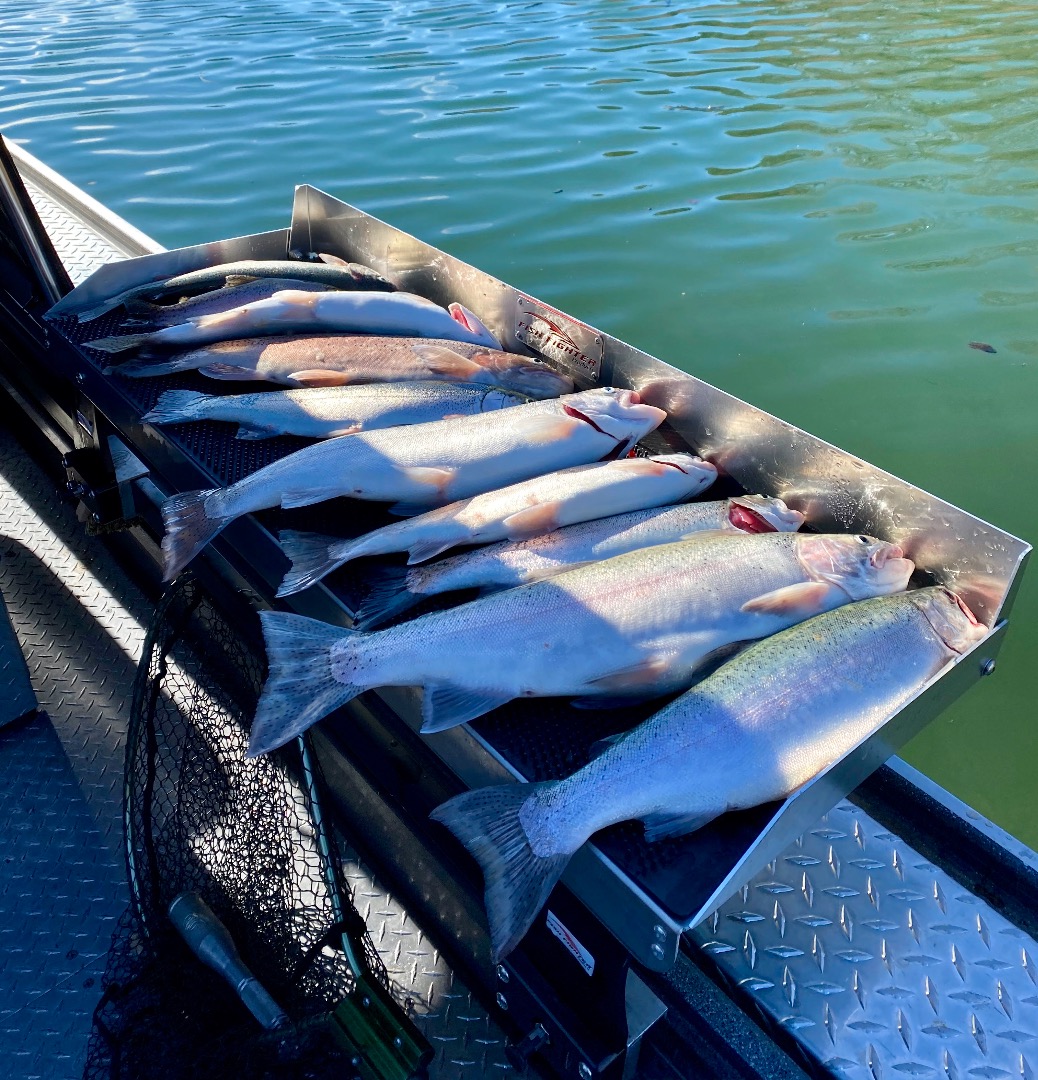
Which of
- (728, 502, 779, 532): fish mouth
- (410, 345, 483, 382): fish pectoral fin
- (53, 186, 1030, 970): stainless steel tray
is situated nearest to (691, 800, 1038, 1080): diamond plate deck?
(53, 186, 1030, 970): stainless steel tray

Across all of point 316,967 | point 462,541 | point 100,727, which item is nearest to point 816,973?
point 316,967

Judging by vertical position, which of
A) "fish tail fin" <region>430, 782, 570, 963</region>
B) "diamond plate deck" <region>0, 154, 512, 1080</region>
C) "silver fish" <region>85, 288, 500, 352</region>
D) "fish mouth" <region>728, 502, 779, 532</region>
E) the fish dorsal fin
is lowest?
"diamond plate deck" <region>0, 154, 512, 1080</region>

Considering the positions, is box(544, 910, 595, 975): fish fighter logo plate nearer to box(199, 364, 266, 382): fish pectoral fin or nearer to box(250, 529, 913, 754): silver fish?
box(250, 529, 913, 754): silver fish

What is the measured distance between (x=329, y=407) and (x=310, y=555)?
2.50 ft

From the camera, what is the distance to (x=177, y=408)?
2848mm

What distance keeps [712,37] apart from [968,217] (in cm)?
715

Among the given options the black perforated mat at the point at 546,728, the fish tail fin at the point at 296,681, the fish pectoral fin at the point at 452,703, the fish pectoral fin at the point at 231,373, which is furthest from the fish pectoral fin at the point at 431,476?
the fish pectoral fin at the point at 231,373

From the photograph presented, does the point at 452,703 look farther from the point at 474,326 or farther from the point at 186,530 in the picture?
the point at 474,326

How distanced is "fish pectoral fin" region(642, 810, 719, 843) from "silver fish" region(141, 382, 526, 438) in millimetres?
1572

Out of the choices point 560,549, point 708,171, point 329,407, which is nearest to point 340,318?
point 329,407

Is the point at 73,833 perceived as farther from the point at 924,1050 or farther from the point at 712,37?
the point at 712,37

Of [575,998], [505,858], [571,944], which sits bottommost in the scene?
[575,998]

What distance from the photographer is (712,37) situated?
12859mm

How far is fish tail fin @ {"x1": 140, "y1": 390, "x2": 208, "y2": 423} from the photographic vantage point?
9.24 feet
